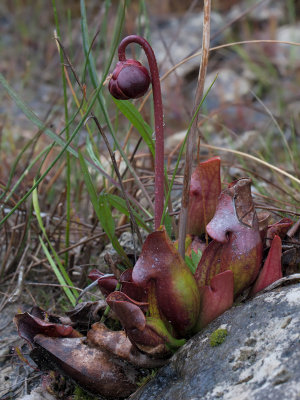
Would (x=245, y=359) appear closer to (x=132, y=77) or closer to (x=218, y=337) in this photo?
(x=218, y=337)

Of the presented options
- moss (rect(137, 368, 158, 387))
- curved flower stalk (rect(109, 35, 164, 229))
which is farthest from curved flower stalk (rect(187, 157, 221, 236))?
moss (rect(137, 368, 158, 387))

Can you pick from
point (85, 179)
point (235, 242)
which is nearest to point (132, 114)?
Answer: point (85, 179)

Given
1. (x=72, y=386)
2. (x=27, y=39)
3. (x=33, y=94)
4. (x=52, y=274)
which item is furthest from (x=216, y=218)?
(x=27, y=39)

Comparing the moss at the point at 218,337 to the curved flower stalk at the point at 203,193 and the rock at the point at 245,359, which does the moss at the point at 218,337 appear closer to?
the rock at the point at 245,359

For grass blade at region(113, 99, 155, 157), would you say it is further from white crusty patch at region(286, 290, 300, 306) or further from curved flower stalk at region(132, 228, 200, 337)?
Answer: white crusty patch at region(286, 290, 300, 306)

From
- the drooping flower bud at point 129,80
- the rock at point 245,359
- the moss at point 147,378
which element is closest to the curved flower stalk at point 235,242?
the rock at point 245,359
